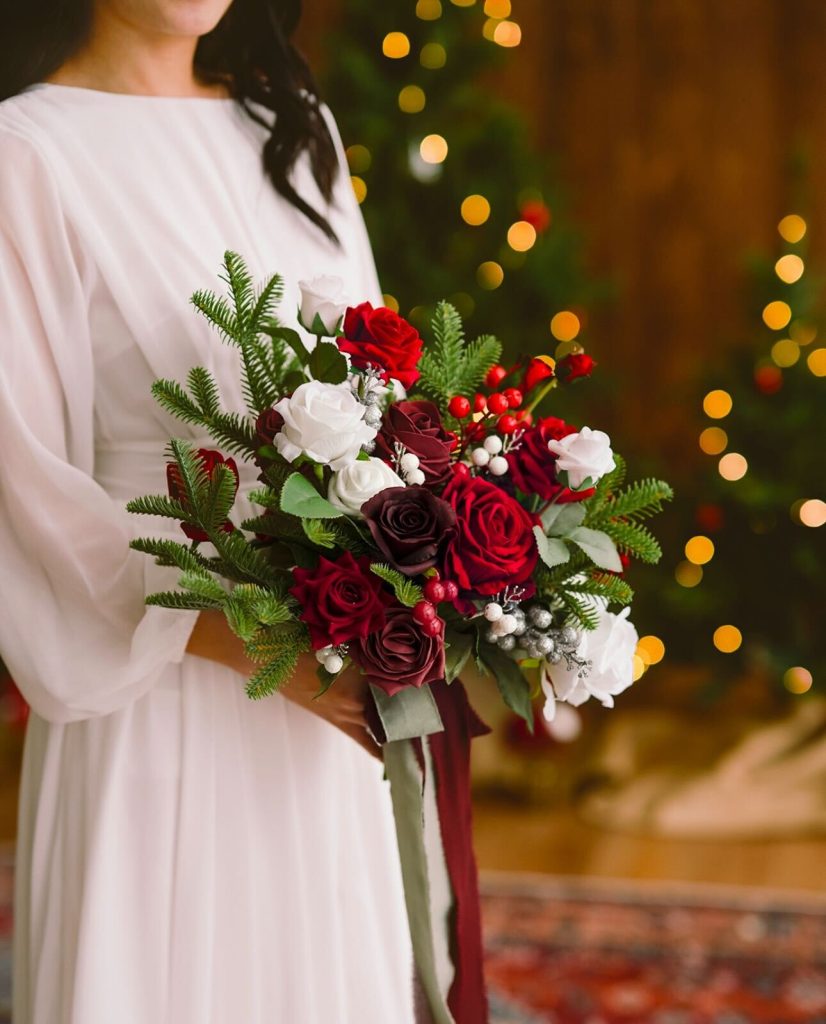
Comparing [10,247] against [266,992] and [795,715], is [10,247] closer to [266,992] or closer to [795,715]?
[266,992]

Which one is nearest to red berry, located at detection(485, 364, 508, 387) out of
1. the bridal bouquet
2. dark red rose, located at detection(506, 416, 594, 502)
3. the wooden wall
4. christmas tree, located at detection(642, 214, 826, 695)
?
the bridal bouquet

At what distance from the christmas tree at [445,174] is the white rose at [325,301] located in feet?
7.87

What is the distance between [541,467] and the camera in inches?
46.2

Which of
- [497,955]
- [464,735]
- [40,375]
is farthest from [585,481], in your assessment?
[497,955]

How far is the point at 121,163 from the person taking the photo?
132cm

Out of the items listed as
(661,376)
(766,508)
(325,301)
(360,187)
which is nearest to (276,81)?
(325,301)

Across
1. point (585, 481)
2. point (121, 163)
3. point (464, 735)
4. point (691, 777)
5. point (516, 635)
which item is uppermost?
point (121, 163)

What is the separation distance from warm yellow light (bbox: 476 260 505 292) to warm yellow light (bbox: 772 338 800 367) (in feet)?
2.92

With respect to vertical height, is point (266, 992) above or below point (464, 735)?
below

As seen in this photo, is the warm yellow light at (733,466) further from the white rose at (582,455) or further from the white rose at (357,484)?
the white rose at (357,484)

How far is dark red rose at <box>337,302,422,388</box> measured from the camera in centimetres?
116

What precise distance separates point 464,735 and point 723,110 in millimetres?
3787

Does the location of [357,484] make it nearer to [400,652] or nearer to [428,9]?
[400,652]

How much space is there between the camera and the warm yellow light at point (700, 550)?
149 inches
